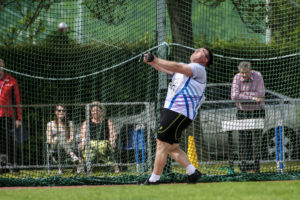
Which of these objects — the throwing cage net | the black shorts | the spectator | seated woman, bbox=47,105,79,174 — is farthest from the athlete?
seated woman, bbox=47,105,79,174

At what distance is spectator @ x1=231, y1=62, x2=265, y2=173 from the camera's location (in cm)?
865

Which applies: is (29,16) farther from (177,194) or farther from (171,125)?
(177,194)

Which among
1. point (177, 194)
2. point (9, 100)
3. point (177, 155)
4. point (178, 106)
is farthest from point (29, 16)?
point (177, 194)

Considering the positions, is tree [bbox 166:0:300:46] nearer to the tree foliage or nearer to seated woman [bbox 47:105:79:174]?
the tree foliage

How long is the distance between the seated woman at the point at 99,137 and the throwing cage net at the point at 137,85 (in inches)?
0.7

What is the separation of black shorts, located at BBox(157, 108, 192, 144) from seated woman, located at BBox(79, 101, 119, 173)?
9.28 feet

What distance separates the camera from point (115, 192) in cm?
591

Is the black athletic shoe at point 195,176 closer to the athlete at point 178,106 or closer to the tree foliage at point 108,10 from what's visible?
the athlete at point 178,106

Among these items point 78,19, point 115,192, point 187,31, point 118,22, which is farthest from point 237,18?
point 115,192

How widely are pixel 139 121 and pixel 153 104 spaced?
3.15 ft

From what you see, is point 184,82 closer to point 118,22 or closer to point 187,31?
point 118,22

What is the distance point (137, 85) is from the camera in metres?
10.1

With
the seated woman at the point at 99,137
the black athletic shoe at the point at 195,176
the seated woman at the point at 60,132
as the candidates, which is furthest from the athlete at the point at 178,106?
the seated woman at the point at 60,132

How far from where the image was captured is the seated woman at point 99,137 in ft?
30.0
